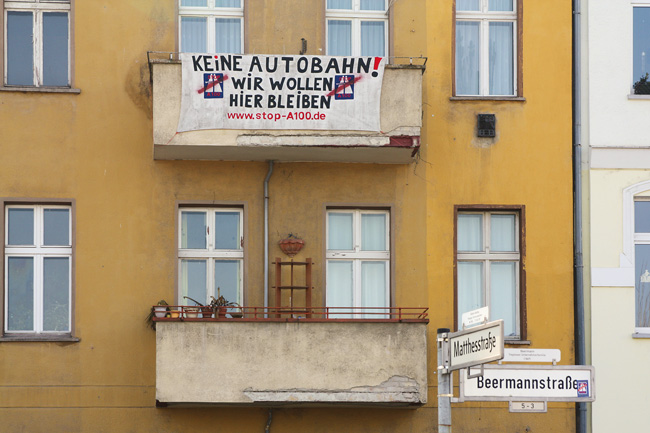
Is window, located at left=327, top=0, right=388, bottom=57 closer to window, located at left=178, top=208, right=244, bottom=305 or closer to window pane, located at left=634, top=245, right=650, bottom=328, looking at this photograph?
window, located at left=178, top=208, right=244, bottom=305

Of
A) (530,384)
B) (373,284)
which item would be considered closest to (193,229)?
(373,284)

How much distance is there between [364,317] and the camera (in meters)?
17.0

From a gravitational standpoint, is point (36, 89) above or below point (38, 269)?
above

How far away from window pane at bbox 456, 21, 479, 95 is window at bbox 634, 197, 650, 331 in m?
2.83

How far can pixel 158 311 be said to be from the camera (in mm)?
16094

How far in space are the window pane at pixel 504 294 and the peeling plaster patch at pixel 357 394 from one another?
201 centimetres

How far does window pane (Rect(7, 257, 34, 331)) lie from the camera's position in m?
16.6

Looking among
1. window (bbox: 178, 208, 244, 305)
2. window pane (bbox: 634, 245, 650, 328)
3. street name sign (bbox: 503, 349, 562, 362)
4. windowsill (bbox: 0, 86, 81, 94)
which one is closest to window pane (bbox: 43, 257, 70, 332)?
window (bbox: 178, 208, 244, 305)

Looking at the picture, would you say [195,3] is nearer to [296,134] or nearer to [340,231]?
[296,134]

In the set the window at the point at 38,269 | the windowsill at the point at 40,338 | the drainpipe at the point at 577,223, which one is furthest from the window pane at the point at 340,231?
the windowsill at the point at 40,338

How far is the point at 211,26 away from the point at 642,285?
7012 millimetres

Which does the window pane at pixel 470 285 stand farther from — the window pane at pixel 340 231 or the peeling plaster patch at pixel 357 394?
the peeling plaster patch at pixel 357 394

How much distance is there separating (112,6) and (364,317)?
5.51 m

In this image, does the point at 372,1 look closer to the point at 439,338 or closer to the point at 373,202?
the point at 373,202
